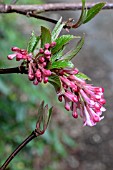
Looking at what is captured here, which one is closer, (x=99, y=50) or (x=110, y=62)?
(x=110, y=62)

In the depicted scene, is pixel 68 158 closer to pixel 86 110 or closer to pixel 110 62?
pixel 110 62

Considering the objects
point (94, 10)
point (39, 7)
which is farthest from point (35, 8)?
point (94, 10)

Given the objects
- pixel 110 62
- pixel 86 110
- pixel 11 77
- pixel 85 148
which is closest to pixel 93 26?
pixel 110 62

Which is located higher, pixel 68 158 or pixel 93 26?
pixel 93 26

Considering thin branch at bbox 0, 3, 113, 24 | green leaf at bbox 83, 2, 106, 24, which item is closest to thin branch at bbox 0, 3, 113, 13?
thin branch at bbox 0, 3, 113, 24

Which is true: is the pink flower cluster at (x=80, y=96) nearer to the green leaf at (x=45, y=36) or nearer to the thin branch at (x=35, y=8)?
the green leaf at (x=45, y=36)

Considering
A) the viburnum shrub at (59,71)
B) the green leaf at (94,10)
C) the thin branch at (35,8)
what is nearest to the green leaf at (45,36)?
the viburnum shrub at (59,71)
